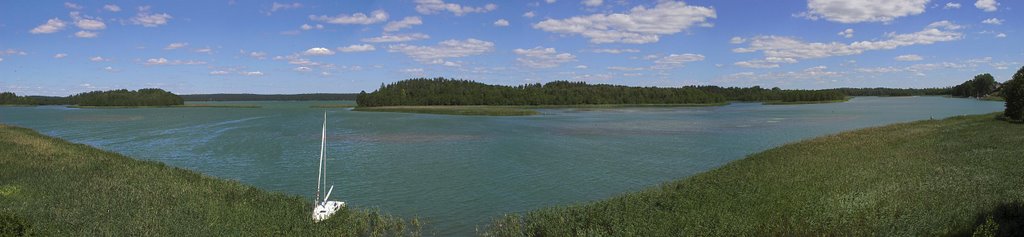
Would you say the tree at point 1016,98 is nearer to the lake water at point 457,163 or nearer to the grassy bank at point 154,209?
the lake water at point 457,163

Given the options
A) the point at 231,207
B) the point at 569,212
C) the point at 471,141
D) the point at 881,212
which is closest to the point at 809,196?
the point at 881,212

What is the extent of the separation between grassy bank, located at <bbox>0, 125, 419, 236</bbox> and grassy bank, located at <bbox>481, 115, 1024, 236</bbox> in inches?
192

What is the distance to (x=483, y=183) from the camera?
25875 millimetres

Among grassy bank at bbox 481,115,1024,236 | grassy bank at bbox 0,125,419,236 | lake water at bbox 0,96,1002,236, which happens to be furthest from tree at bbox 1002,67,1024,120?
grassy bank at bbox 0,125,419,236

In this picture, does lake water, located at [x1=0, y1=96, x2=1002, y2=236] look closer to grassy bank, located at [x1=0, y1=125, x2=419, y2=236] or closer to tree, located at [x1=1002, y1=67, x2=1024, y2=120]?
grassy bank, located at [x1=0, y1=125, x2=419, y2=236]

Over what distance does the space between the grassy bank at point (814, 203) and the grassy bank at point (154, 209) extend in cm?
488

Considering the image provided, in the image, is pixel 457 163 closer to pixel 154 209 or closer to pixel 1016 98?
pixel 154 209

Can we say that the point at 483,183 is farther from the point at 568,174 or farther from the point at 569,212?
the point at 569,212

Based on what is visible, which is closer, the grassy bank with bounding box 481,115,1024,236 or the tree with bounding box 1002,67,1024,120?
the grassy bank with bounding box 481,115,1024,236

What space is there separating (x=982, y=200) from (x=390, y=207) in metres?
17.1

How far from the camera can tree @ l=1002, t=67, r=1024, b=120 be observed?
48919 mm

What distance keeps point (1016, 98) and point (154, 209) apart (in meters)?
61.1

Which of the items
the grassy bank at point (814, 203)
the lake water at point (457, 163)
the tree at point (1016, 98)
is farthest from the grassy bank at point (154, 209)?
the tree at point (1016, 98)

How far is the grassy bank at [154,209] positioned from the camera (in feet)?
46.7
